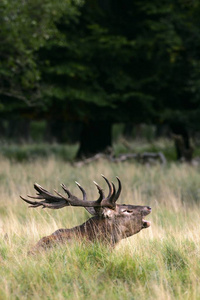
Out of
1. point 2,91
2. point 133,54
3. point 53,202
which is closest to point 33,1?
point 2,91

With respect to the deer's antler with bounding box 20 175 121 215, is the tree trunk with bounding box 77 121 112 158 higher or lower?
lower

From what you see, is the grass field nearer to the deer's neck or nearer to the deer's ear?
the deer's neck

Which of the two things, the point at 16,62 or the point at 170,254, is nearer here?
the point at 170,254

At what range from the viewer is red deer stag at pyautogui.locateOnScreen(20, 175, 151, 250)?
5352 millimetres

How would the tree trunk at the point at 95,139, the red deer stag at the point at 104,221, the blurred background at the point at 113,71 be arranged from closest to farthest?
1. the red deer stag at the point at 104,221
2. the blurred background at the point at 113,71
3. the tree trunk at the point at 95,139

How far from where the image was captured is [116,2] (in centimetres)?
1834

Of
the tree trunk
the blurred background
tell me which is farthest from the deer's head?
the tree trunk

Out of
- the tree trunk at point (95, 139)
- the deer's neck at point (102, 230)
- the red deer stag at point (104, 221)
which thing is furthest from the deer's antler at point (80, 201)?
the tree trunk at point (95, 139)

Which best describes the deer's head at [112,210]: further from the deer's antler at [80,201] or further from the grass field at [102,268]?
the grass field at [102,268]

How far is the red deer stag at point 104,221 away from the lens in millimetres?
5352

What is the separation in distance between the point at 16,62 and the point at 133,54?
14.9 feet

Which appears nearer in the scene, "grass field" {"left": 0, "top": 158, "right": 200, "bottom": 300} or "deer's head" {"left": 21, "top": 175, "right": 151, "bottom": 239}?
"grass field" {"left": 0, "top": 158, "right": 200, "bottom": 300}

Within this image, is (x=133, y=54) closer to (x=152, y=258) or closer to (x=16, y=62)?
(x=16, y=62)

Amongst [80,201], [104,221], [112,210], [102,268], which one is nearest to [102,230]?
[104,221]
